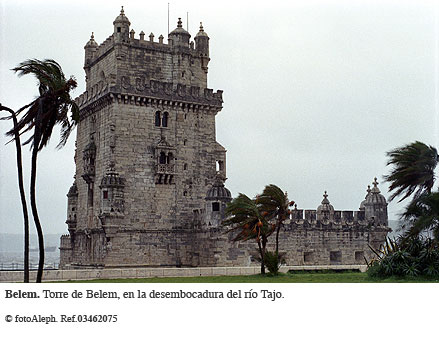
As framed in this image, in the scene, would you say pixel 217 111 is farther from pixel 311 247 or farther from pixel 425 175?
pixel 425 175

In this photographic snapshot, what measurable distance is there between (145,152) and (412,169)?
59.6ft

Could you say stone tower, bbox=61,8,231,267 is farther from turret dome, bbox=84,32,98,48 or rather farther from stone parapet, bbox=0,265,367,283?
stone parapet, bbox=0,265,367,283

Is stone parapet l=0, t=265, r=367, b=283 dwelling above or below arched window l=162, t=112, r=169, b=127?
below

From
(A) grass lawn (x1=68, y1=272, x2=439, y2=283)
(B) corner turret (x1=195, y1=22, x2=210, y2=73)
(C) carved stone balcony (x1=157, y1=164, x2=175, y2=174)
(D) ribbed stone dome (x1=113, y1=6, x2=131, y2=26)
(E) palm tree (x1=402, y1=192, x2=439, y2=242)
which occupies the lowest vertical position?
(A) grass lawn (x1=68, y1=272, x2=439, y2=283)

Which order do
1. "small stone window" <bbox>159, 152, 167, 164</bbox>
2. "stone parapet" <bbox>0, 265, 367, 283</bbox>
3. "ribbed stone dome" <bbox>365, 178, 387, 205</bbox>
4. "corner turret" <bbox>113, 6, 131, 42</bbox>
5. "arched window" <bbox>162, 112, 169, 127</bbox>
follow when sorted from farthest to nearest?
"ribbed stone dome" <bbox>365, 178, 387, 205</bbox> < "arched window" <bbox>162, 112, 169, 127</bbox> < "corner turret" <bbox>113, 6, 131, 42</bbox> < "small stone window" <bbox>159, 152, 167, 164</bbox> < "stone parapet" <bbox>0, 265, 367, 283</bbox>

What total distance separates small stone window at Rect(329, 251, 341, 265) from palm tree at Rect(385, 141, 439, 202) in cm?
1517

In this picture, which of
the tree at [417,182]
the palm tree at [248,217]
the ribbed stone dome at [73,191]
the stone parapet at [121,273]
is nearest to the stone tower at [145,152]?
the ribbed stone dome at [73,191]

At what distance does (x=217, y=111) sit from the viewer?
40.9 meters

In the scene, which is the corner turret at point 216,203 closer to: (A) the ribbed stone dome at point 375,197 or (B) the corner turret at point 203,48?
(B) the corner turret at point 203,48

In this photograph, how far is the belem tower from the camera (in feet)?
119

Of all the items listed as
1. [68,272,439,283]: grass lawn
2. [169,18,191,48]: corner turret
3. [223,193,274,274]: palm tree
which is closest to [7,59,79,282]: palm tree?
[68,272,439,283]: grass lawn

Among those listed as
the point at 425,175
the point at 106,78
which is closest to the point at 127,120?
the point at 106,78

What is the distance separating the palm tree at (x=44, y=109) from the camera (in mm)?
19750

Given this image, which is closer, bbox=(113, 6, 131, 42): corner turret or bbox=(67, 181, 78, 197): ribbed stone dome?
bbox=(113, 6, 131, 42): corner turret
